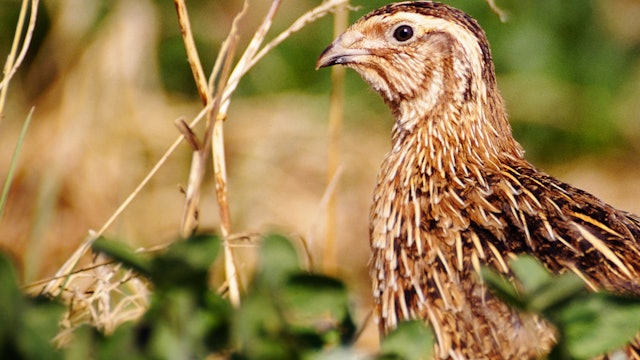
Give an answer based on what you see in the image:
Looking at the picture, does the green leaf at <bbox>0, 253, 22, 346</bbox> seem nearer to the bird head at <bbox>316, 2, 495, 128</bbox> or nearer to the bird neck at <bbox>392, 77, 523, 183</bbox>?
the bird neck at <bbox>392, 77, 523, 183</bbox>

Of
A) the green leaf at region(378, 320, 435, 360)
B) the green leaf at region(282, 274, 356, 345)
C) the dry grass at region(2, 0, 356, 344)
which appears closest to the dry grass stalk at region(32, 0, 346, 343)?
the dry grass at region(2, 0, 356, 344)

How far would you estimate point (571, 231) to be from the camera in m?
3.66

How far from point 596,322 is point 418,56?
7.13ft

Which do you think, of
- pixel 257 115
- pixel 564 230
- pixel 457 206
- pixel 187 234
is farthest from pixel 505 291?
pixel 257 115

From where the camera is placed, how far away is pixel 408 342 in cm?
242

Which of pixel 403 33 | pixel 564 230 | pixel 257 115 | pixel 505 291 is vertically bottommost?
pixel 564 230

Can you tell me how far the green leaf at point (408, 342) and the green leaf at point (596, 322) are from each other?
24 cm

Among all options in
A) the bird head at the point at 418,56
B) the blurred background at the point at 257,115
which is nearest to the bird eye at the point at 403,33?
the bird head at the point at 418,56

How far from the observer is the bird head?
171 inches

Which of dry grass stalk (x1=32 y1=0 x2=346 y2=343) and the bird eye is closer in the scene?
dry grass stalk (x1=32 y1=0 x2=346 y2=343)

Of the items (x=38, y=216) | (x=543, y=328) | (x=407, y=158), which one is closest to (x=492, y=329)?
(x=543, y=328)

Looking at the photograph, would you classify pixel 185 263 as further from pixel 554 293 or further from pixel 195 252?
pixel 554 293

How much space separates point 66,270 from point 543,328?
4.03 feet

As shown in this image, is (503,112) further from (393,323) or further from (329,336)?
(329,336)
